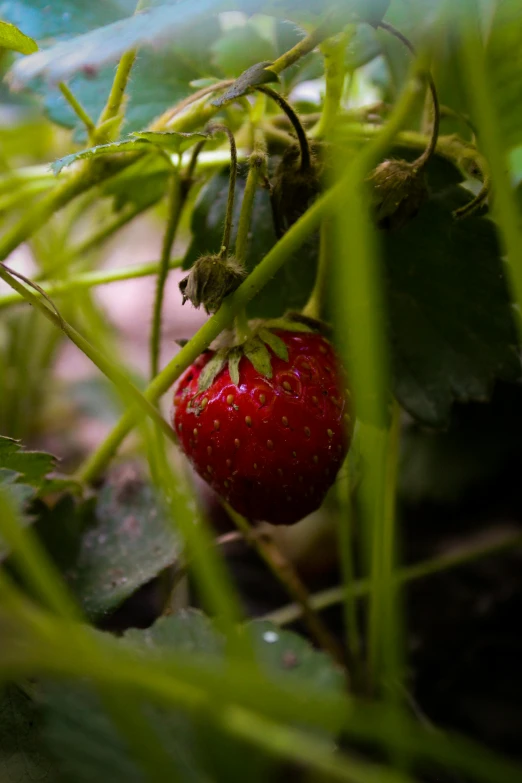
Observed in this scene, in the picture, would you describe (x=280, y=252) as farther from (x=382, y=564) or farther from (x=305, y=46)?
(x=382, y=564)

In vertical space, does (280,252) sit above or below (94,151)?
below

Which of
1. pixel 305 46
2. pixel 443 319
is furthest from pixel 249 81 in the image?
pixel 443 319

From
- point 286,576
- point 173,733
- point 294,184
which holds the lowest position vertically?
point 173,733

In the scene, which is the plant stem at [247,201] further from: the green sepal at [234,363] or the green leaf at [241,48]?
the green leaf at [241,48]

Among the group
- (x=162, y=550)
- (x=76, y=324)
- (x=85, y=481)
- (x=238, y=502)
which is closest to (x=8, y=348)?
(x=76, y=324)

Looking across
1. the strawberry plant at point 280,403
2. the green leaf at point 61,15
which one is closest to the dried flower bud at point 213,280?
the strawberry plant at point 280,403

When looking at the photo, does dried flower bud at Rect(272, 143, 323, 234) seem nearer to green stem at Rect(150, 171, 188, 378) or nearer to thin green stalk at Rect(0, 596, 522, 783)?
green stem at Rect(150, 171, 188, 378)
